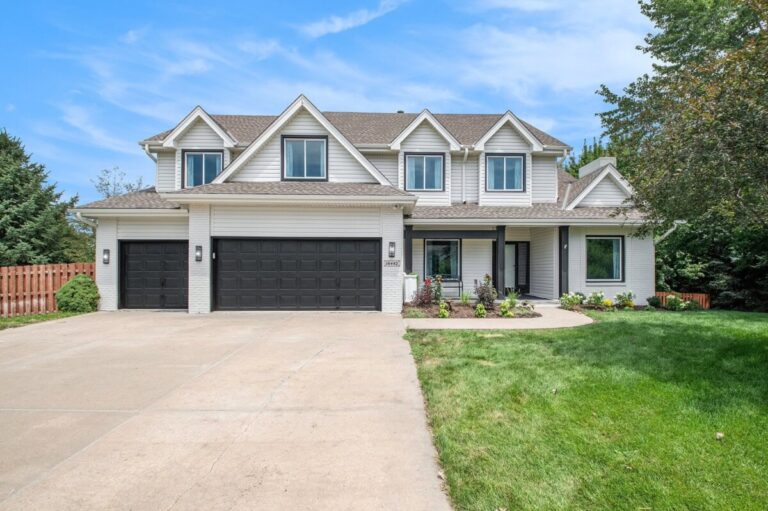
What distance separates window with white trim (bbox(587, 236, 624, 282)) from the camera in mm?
16359

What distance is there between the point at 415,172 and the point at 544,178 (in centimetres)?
554

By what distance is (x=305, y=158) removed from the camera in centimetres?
1466

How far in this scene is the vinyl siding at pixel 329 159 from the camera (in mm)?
14477

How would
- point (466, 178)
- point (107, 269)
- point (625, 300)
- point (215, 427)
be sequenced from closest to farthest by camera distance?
point (215, 427) → point (107, 269) → point (625, 300) → point (466, 178)

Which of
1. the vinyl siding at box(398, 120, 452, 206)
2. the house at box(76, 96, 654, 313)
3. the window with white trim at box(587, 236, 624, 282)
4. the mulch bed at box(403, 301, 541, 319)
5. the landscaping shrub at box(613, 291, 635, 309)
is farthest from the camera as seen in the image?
the vinyl siding at box(398, 120, 452, 206)

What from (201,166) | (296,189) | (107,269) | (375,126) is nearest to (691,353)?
(296,189)

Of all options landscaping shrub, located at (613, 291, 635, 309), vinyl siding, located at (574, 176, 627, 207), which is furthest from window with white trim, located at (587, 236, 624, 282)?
vinyl siding, located at (574, 176, 627, 207)

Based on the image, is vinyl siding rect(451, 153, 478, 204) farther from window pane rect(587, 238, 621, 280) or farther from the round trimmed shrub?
the round trimmed shrub

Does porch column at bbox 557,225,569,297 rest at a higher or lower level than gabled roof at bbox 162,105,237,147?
lower

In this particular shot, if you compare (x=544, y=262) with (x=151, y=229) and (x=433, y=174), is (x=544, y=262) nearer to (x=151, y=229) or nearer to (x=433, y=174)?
(x=433, y=174)

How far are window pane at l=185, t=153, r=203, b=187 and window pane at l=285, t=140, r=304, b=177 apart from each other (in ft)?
13.8

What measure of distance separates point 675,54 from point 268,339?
25.9 meters

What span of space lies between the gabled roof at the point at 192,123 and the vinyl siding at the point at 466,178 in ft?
29.0

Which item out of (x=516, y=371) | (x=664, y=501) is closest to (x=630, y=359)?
(x=516, y=371)
